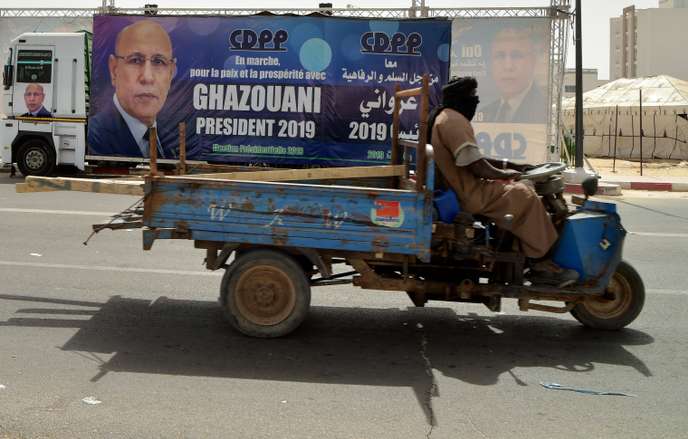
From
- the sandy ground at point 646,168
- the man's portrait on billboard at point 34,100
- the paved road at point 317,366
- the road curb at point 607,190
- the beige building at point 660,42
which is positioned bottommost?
the paved road at point 317,366

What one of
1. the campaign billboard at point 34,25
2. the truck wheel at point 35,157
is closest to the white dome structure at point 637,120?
the campaign billboard at point 34,25

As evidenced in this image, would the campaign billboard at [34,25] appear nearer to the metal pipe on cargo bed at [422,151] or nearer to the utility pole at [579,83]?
the utility pole at [579,83]

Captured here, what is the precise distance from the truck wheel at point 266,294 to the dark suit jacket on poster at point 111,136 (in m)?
12.2

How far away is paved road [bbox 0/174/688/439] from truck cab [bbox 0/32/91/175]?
9.76 metres

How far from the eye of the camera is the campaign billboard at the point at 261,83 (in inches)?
648

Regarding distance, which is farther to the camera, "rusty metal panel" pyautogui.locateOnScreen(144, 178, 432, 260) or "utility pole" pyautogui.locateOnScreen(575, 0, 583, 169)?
"utility pole" pyautogui.locateOnScreen(575, 0, 583, 169)

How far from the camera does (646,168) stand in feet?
83.8

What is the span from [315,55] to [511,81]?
16.5ft

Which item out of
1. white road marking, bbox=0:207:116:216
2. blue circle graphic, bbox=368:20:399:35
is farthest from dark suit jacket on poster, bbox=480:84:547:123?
white road marking, bbox=0:207:116:216

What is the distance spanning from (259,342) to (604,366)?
2.37 meters

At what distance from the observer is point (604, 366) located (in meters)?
5.29

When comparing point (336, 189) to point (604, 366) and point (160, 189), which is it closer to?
point (160, 189)

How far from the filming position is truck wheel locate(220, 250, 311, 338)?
18.2ft

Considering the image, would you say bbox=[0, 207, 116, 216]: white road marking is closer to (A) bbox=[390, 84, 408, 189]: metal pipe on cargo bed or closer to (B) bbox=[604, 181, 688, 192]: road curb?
(A) bbox=[390, 84, 408, 189]: metal pipe on cargo bed
